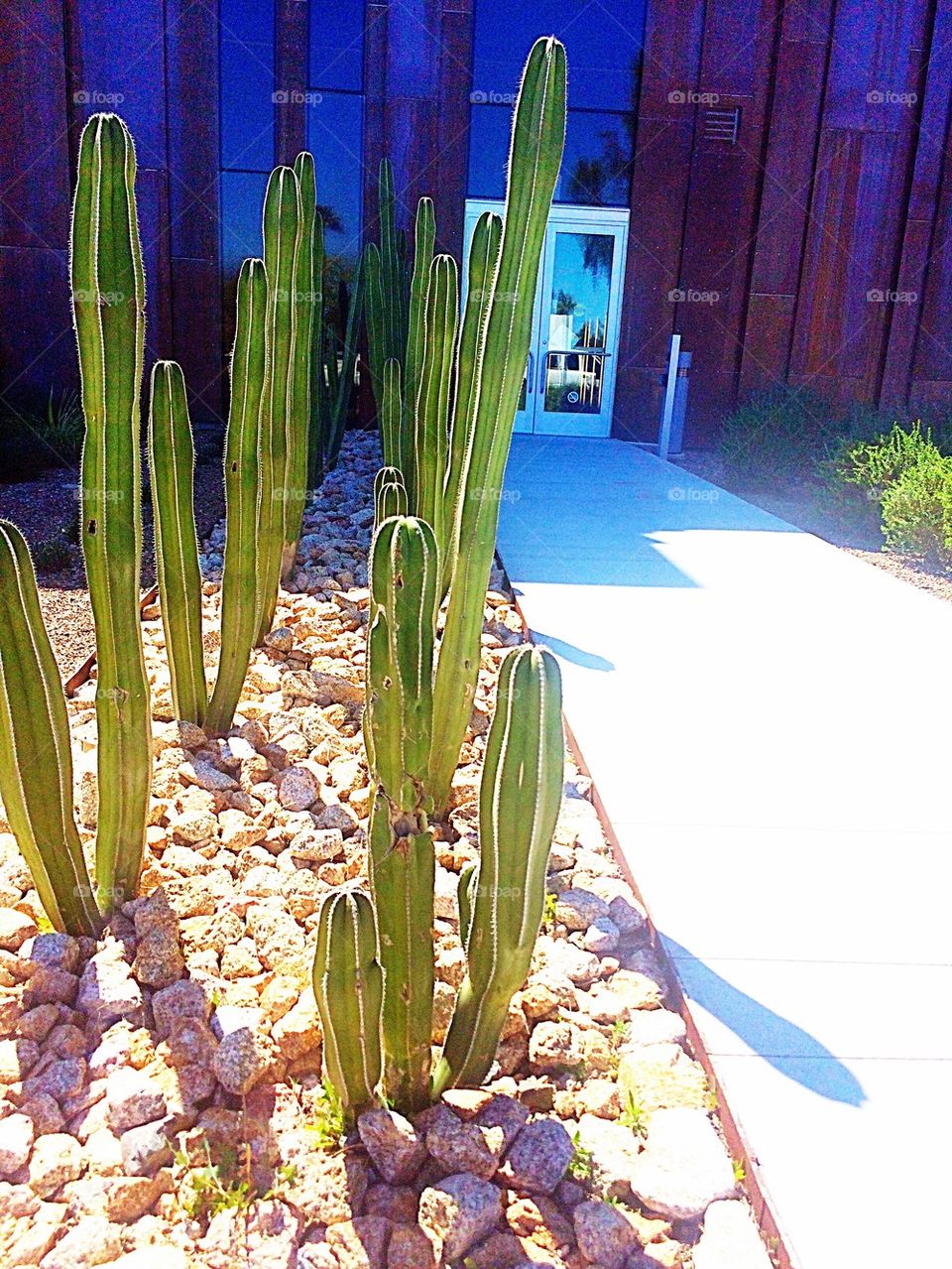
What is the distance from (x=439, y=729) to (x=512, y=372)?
856 millimetres

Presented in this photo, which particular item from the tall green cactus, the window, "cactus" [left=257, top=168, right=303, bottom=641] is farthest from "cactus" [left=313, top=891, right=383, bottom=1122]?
the window

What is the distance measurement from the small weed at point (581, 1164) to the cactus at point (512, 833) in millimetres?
203

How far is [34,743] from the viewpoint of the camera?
1863mm

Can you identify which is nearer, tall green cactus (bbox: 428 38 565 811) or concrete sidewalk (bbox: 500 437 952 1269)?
concrete sidewalk (bbox: 500 437 952 1269)

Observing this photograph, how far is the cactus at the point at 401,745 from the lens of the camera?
5.08ft

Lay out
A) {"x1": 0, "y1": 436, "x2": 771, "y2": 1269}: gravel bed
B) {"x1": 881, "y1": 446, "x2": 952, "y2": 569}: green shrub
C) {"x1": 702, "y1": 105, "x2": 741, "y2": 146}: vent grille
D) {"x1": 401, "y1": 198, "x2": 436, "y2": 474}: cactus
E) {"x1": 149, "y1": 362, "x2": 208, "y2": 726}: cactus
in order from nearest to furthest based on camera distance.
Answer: {"x1": 0, "y1": 436, "x2": 771, "y2": 1269}: gravel bed → {"x1": 149, "y1": 362, "x2": 208, "y2": 726}: cactus → {"x1": 401, "y1": 198, "x2": 436, "y2": 474}: cactus → {"x1": 881, "y1": 446, "x2": 952, "y2": 569}: green shrub → {"x1": 702, "y1": 105, "x2": 741, "y2": 146}: vent grille

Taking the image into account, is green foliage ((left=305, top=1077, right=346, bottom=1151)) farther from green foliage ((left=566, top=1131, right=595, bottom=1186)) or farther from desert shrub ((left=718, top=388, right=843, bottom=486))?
desert shrub ((left=718, top=388, right=843, bottom=486))

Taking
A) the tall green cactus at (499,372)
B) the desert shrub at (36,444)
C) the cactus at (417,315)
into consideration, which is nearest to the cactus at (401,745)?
the tall green cactus at (499,372)

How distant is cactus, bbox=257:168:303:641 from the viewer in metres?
3.18

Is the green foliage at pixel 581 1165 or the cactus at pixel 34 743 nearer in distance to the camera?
the green foliage at pixel 581 1165

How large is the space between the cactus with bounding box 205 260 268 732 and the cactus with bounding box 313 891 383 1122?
1.50 meters

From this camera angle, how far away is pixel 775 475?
8.94 meters

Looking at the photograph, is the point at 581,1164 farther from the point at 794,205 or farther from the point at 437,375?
the point at 794,205

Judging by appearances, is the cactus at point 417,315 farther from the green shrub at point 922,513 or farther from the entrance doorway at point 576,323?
the entrance doorway at point 576,323
